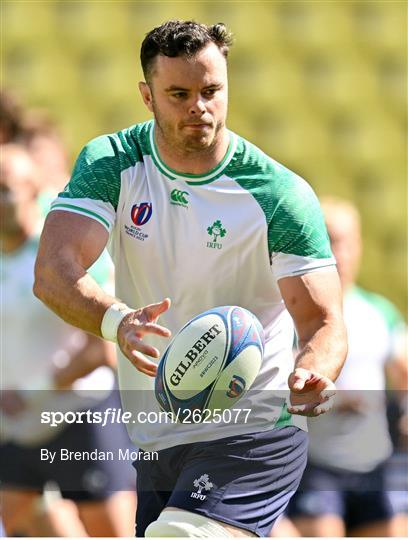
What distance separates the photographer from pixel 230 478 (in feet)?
12.8

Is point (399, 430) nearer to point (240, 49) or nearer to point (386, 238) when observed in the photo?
point (386, 238)

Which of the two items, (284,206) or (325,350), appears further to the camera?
(284,206)

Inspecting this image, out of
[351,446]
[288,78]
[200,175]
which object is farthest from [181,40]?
[288,78]

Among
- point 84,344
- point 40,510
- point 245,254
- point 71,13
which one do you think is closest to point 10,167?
point 84,344

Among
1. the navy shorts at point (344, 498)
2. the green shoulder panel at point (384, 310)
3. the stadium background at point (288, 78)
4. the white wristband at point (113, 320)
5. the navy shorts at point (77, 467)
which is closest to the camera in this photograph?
the white wristband at point (113, 320)

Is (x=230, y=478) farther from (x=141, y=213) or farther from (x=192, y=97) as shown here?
(x=192, y=97)

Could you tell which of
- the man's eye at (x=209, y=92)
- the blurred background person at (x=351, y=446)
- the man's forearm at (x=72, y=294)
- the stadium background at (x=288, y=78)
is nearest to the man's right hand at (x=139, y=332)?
the man's forearm at (x=72, y=294)

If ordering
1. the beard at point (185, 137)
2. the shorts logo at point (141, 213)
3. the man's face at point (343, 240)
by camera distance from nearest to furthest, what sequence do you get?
the beard at point (185, 137) < the shorts logo at point (141, 213) < the man's face at point (343, 240)

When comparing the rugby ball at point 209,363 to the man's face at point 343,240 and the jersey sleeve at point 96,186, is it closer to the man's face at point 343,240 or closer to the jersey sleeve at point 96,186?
the jersey sleeve at point 96,186

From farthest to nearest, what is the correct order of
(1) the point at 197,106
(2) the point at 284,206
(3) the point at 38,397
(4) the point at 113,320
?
(3) the point at 38,397 → (2) the point at 284,206 → (1) the point at 197,106 → (4) the point at 113,320

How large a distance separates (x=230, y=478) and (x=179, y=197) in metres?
0.92

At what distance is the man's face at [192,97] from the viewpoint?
3.91m

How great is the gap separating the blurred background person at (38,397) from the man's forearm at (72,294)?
197 centimetres

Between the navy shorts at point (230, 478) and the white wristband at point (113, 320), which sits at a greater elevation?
the white wristband at point (113, 320)
